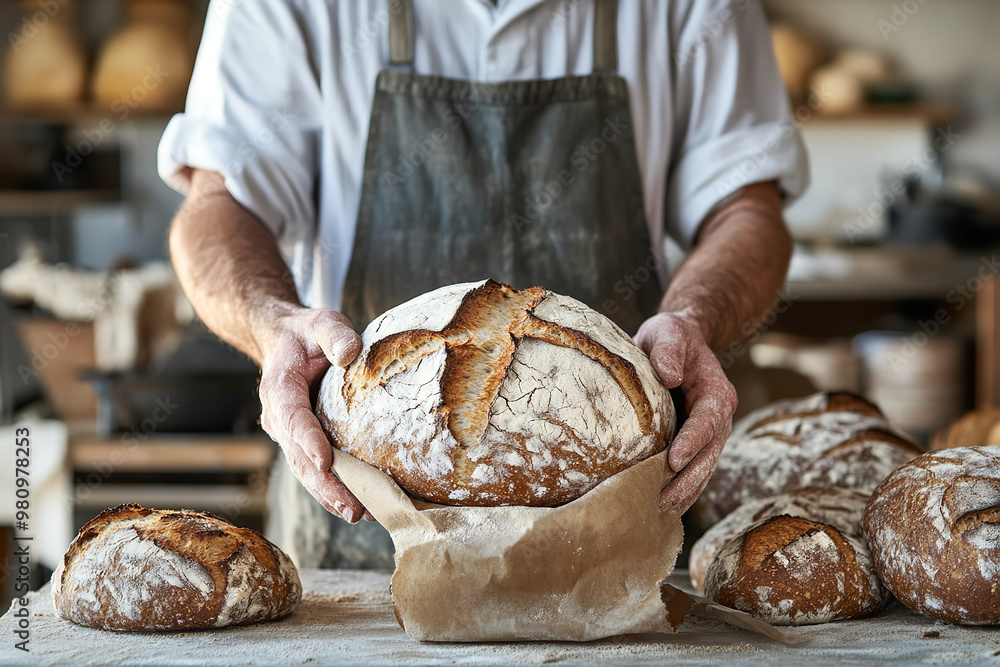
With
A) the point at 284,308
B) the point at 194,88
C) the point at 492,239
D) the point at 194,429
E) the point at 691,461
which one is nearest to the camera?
the point at 691,461

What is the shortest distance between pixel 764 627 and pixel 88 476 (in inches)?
112

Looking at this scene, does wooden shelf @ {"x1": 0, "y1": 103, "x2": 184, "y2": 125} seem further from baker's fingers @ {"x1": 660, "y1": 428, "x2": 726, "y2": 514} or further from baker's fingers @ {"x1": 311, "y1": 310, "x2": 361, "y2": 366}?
baker's fingers @ {"x1": 660, "y1": 428, "x2": 726, "y2": 514}

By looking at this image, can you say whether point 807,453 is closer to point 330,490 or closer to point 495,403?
point 495,403

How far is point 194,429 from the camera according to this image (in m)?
3.30

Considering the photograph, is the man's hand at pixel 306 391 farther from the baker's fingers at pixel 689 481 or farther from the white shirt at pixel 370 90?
the white shirt at pixel 370 90

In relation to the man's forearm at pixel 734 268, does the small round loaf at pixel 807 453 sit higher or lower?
lower

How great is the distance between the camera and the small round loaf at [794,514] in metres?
1.41

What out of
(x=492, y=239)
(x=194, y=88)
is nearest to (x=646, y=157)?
(x=492, y=239)

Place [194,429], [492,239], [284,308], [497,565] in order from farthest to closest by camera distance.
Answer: [194,429] → [492,239] → [284,308] → [497,565]

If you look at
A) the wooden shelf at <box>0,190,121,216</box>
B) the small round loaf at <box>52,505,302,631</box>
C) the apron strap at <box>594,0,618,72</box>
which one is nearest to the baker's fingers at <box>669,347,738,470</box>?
the small round loaf at <box>52,505,302,631</box>

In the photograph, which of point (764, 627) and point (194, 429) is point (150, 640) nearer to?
point (764, 627)

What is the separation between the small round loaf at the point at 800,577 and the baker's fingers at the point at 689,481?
0.14 meters

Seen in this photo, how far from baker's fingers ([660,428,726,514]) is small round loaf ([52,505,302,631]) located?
1.79 ft

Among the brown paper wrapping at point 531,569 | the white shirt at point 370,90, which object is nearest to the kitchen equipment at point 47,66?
the white shirt at point 370,90
